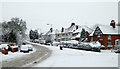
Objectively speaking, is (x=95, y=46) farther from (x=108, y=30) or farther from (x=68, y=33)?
(x=68, y=33)

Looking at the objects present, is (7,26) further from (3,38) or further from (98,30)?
(98,30)

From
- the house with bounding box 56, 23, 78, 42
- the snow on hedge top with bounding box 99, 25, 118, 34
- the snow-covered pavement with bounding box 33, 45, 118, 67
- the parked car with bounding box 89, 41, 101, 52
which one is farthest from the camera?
the house with bounding box 56, 23, 78, 42

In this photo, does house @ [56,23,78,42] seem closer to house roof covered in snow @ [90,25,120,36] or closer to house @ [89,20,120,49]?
house roof covered in snow @ [90,25,120,36]

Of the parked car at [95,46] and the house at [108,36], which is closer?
the parked car at [95,46]

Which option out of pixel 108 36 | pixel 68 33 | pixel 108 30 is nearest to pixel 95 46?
pixel 108 36

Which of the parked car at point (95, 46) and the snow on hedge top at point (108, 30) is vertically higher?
the snow on hedge top at point (108, 30)

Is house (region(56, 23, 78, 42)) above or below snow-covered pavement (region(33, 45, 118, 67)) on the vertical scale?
above

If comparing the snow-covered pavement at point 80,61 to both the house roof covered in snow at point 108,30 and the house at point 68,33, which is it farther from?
the house at point 68,33

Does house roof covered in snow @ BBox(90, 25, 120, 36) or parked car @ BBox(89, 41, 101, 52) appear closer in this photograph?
parked car @ BBox(89, 41, 101, 52)

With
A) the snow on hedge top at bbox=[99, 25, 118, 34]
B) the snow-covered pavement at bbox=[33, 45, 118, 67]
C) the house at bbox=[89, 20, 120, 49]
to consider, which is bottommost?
the snow-covered pavement at bbox=[33, 45, 118, 67]

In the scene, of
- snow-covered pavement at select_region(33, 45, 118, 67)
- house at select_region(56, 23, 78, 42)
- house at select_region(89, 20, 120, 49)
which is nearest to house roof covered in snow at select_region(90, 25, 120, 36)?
house at select_region(89, 20, 120, 49)

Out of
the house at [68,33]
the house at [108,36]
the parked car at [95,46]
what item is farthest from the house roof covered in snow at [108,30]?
the house at [68,33]

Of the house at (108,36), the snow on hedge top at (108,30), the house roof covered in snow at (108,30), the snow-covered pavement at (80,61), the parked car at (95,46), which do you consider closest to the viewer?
the snow-covered pavement at (80,61)

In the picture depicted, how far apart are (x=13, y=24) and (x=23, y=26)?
6219 mm
